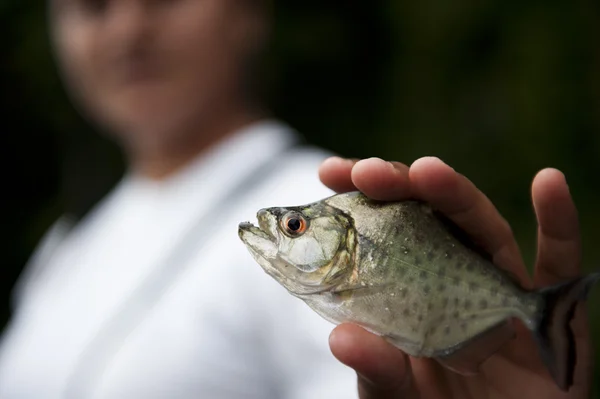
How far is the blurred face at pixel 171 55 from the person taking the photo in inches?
30.5

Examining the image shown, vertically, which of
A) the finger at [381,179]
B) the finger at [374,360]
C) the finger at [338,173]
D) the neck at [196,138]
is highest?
the neck at [196,138]

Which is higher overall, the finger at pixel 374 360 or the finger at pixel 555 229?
the finger at pixel 555 229

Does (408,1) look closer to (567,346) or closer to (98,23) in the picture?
(98,23)

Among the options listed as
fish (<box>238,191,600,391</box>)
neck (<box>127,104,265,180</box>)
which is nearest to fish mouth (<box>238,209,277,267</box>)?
fish (<box>238,191,600,391</box>)

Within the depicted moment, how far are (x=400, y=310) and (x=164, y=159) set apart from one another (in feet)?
1.91

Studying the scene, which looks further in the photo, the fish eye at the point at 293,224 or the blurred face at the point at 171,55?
the blurred face at the point at 171,55

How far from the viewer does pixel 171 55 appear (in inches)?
30.8

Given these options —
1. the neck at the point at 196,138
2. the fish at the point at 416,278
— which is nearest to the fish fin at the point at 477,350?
the fish at the point at 416,278

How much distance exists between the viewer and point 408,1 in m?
1.39

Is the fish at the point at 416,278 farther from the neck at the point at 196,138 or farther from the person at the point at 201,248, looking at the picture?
the neck at the point at 196,138

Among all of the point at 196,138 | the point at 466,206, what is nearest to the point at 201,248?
the point at 196,138

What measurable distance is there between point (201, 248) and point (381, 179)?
1.06ft

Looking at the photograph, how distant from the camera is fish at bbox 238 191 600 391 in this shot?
0.31 m

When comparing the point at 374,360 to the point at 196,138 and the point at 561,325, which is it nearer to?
the point at 561,325
